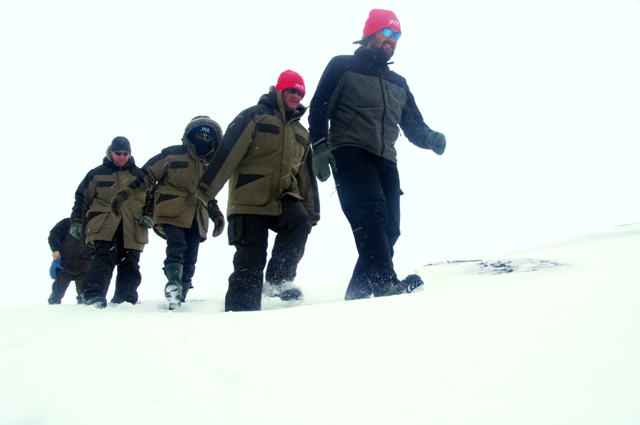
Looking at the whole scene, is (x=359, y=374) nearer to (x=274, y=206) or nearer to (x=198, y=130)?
(x=274, y=206)

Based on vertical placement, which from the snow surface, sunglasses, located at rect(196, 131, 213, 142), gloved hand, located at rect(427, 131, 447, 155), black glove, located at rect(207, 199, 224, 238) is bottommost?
the snow surface

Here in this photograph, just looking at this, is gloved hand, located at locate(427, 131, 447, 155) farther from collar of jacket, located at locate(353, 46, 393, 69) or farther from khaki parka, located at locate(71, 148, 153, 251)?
khaki parka, located at locate(71, 148, 153, 251)

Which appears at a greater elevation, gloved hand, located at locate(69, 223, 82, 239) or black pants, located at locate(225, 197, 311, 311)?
gloved hand, located at locate(69, 223, 82, 239)

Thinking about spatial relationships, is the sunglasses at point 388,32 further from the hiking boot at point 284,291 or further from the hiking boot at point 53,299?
the hiking boot at point 53,299

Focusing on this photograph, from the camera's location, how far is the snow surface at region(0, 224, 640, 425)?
1076 millimetres

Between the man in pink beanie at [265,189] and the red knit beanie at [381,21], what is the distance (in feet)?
2.06

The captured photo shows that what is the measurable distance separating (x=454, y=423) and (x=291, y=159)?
277 cm

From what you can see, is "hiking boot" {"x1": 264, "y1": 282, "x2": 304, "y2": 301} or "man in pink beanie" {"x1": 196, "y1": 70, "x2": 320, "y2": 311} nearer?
"man in pink beanie" {"x1": 196, "y1": 70, "x2": 320, "y2": 311}

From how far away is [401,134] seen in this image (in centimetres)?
362

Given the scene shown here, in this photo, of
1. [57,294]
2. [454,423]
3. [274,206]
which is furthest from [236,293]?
[57,294]

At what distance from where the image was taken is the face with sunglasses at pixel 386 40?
3.36 meters

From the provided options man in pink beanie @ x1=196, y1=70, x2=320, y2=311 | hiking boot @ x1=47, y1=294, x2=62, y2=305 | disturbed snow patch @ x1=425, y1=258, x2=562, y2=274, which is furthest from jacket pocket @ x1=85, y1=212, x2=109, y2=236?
disturbed snow patch @ x1=425, y1=258, x2=562, y2=274

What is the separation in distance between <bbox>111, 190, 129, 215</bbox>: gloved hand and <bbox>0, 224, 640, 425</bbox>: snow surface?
7.90ft

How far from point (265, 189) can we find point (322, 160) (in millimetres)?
520
